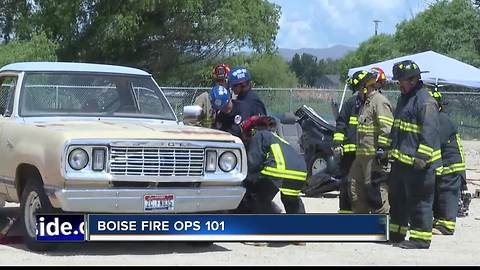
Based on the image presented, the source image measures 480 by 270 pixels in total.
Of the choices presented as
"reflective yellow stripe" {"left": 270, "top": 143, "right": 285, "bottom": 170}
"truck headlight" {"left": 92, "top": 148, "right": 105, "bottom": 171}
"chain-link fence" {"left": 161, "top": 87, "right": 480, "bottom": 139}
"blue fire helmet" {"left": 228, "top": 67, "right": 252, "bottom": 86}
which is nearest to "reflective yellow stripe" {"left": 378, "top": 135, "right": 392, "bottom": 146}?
"blue fire helmet" {"left": 228, "top": 67, "right": 252, "bottom": 86}

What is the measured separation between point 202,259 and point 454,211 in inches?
137

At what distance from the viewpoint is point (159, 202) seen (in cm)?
762

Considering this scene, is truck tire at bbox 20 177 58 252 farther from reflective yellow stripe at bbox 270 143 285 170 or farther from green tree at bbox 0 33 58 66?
green tree at bbox 0 33 58 66

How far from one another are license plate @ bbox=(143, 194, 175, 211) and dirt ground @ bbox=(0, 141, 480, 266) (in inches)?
18.1

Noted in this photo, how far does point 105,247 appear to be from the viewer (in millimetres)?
8203

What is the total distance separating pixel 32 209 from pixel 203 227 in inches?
64.9

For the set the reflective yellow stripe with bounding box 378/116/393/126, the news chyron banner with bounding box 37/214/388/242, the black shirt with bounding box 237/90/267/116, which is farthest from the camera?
the reflective yellow stripe with bounding box 378/116/393/126

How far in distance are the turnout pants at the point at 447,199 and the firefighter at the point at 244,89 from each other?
2.23 meters

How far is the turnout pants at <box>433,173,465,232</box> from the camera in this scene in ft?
32.3

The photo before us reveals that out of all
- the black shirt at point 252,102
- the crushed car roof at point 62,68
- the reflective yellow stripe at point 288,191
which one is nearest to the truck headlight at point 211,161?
the reflective yellow stripe at point 288,191

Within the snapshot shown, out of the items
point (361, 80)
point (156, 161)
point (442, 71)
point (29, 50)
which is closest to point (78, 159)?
point (156, 161)

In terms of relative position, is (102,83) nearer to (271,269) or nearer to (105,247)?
(105,247)

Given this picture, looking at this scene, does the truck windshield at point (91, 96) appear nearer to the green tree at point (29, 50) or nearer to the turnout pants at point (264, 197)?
the turnout pants at point (264, 197)

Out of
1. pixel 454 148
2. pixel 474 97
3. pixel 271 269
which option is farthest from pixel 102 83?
pixel 474 97
